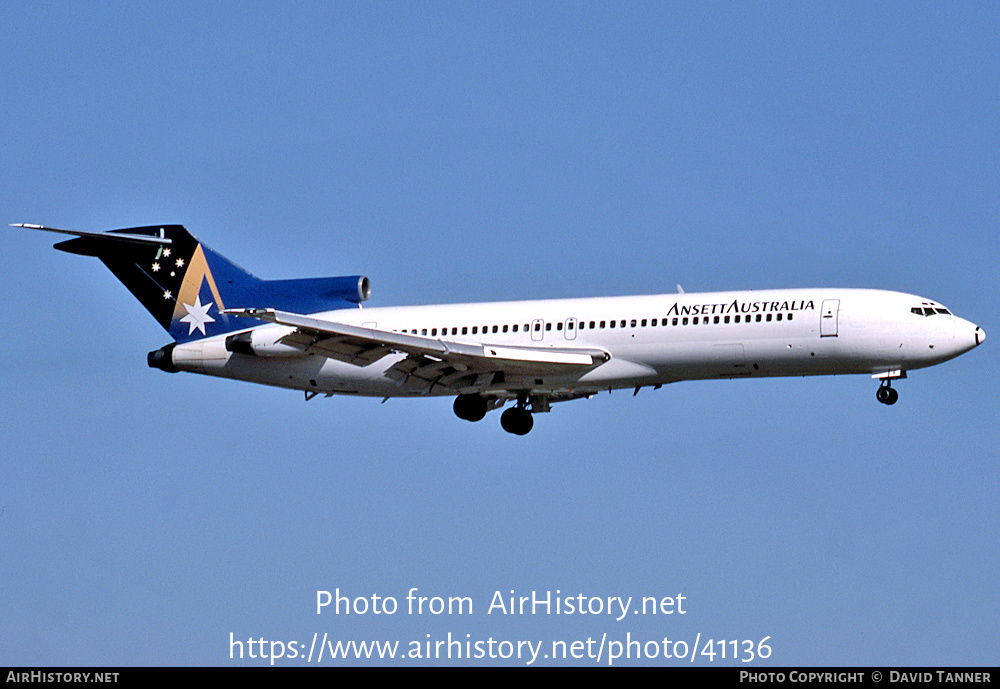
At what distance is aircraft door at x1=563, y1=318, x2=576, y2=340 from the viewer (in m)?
43.8

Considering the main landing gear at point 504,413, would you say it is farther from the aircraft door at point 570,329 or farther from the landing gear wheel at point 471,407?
the aircraft door at point 570,329

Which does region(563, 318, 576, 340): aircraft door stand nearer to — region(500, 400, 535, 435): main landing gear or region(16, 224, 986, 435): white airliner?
region(16, 224, 986, 435): white airliner

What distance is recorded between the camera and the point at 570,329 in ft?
144

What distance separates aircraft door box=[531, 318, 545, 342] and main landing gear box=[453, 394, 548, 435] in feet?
7.97

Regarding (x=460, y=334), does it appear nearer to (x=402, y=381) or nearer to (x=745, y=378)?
(x=402, y=381)

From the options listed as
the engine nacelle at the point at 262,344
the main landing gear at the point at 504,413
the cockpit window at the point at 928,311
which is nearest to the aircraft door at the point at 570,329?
the main landing gear at the point at 504,413

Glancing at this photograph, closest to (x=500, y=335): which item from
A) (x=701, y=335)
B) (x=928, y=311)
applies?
(x=701, y=335)

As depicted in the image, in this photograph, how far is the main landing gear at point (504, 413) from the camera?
151 feet

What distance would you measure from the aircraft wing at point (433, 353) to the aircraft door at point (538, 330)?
Result: 0.94 feet

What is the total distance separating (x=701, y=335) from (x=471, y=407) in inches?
Result: 284

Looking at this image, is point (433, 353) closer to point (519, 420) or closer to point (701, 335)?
point (519, 420)

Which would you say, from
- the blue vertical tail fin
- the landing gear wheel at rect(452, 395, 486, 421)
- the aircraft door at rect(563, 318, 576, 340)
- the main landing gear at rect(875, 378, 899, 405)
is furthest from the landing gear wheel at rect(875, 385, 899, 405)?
the blue vertical tail fin
